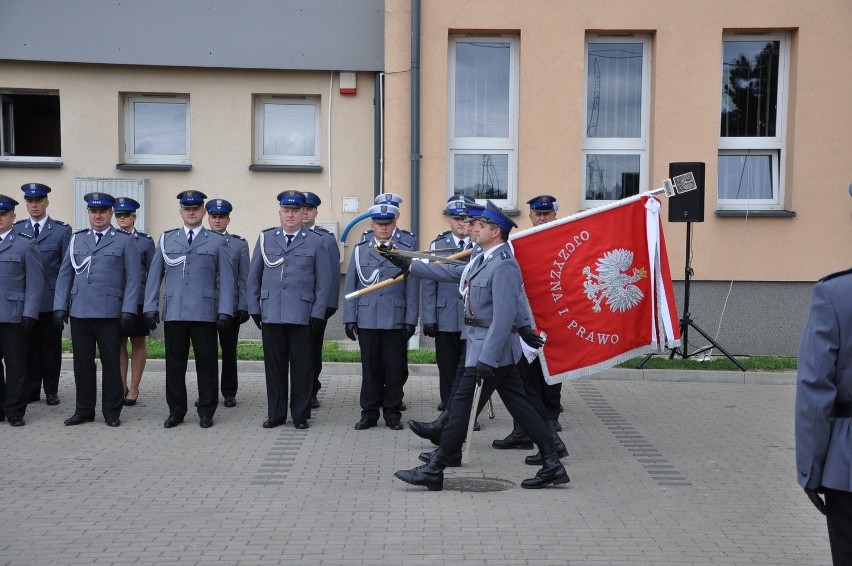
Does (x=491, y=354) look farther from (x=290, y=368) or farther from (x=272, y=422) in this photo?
(x=272, y=422)

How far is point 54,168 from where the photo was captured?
1512 cm

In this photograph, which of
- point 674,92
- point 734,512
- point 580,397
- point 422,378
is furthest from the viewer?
point 674,92

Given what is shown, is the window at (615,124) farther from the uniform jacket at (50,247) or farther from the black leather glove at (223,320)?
the uniform jacket at (50,247)

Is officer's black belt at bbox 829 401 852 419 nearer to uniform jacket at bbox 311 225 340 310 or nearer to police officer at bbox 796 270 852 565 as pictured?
police officer at bbox 796 270 852 565

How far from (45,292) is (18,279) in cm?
70

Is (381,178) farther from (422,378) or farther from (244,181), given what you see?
(422,378)

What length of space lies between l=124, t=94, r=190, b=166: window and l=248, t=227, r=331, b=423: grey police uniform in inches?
249

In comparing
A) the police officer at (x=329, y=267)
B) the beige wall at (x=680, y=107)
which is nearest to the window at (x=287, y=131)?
the beige wall at (x=680, y=107)

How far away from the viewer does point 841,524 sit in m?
4.00

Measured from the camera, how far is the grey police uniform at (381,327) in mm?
9633

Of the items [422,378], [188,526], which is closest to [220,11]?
[422,378]

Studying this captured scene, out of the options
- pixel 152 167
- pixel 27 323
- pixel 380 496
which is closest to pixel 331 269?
pixel 27 323

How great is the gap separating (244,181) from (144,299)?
5684 mm

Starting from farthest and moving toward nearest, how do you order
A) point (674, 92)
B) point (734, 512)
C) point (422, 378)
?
point (674, 92)
point (422, 378)
point (734, 512)
